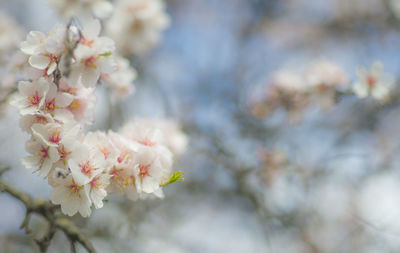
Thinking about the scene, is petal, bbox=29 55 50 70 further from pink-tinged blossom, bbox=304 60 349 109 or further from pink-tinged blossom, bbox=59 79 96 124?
pink-tinged blossom, bbox=304 60 349 109

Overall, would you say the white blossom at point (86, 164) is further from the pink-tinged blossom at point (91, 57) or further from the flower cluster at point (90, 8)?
the flower cluster at point (90, 8)

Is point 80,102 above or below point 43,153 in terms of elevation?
above

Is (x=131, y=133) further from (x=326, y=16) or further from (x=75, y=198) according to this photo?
(x=326, y=16)

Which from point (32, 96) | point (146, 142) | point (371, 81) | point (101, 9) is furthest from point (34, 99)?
point (371, 81)

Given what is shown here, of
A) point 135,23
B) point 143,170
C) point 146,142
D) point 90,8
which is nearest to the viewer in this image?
point 143,170

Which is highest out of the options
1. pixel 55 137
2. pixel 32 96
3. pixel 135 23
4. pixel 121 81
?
pixel 135 23

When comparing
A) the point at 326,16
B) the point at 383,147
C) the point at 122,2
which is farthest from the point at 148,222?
the point at 326,16

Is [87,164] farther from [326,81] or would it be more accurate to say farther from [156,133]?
[326,81]
